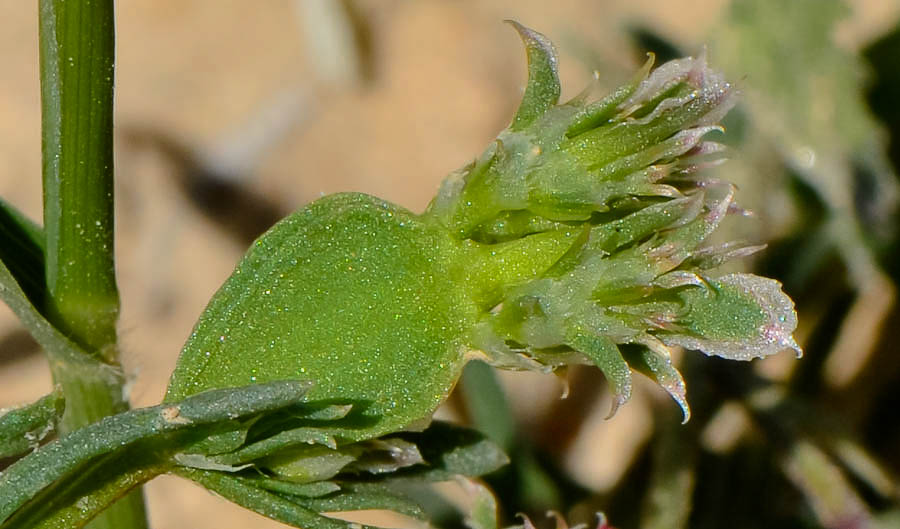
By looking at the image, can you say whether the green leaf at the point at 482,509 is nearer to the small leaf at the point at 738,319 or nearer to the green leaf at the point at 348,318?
the green leaf at the point at 348,318

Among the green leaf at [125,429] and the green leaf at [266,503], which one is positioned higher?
the green leaf at [125,429]

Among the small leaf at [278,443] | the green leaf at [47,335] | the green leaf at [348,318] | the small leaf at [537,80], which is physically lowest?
the small leaf at [278,443]

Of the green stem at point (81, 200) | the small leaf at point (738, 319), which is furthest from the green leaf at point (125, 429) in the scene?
the small leaf at point (738, 319)

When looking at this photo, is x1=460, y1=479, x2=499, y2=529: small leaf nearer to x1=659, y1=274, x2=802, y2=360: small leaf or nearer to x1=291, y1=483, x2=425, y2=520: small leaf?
x1=291, y1=483, x2=425, y2=520: small leaf

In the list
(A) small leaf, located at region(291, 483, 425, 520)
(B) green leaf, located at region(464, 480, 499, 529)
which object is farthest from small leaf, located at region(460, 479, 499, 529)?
(A) small leaf, located at region(291, 483, 425, 520)

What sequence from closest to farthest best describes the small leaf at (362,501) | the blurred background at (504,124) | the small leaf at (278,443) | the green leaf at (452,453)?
the small leaf at (278,443)
the small leaf at (362,501)
the green leaf at (452,453)
the blurred background at (504,124)

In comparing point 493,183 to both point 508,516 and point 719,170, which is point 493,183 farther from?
point 719,170
